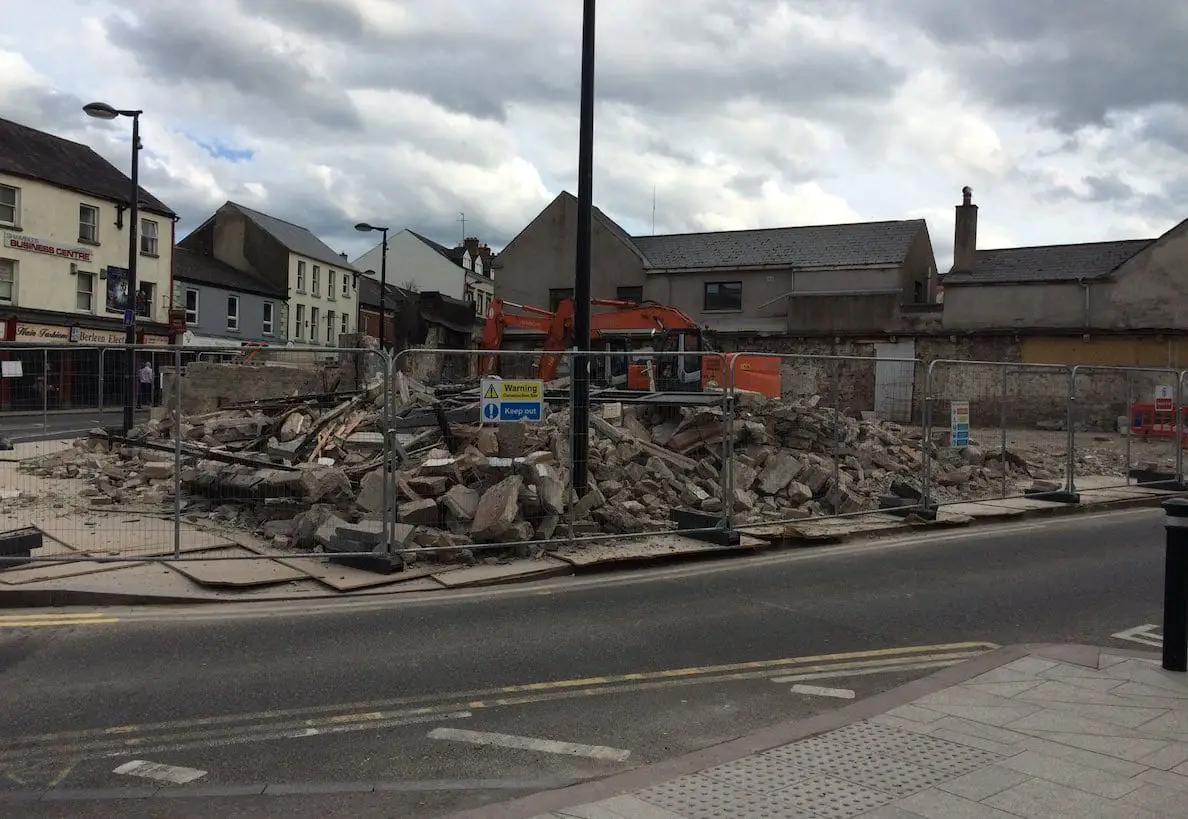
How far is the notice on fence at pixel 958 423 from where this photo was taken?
1299cm

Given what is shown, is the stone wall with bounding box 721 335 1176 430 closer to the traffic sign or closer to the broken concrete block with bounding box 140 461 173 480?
the traffic sign

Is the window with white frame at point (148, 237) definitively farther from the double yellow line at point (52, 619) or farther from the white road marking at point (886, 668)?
the white road marking at point (886, 668)

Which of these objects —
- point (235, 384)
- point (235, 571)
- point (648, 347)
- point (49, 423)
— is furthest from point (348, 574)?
point (648, 347)

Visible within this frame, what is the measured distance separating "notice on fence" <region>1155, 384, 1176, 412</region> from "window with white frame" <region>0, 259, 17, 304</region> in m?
38.4

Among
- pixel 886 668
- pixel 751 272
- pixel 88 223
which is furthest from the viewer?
pixel 751 272

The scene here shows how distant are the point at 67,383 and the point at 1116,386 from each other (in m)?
17.2

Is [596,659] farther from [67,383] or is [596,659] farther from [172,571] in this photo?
[67,383]

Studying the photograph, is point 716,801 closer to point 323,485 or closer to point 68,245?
point 323,485

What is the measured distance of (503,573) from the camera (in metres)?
8.51

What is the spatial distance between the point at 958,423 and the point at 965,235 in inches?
1145

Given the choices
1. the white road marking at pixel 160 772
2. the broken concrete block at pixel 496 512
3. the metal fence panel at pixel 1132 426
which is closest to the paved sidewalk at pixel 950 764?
the white road marking at pixel 160 772

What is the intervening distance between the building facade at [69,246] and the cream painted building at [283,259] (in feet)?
36.7

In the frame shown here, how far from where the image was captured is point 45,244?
35.4m

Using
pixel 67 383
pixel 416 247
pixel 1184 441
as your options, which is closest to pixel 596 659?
pixel 67 383
